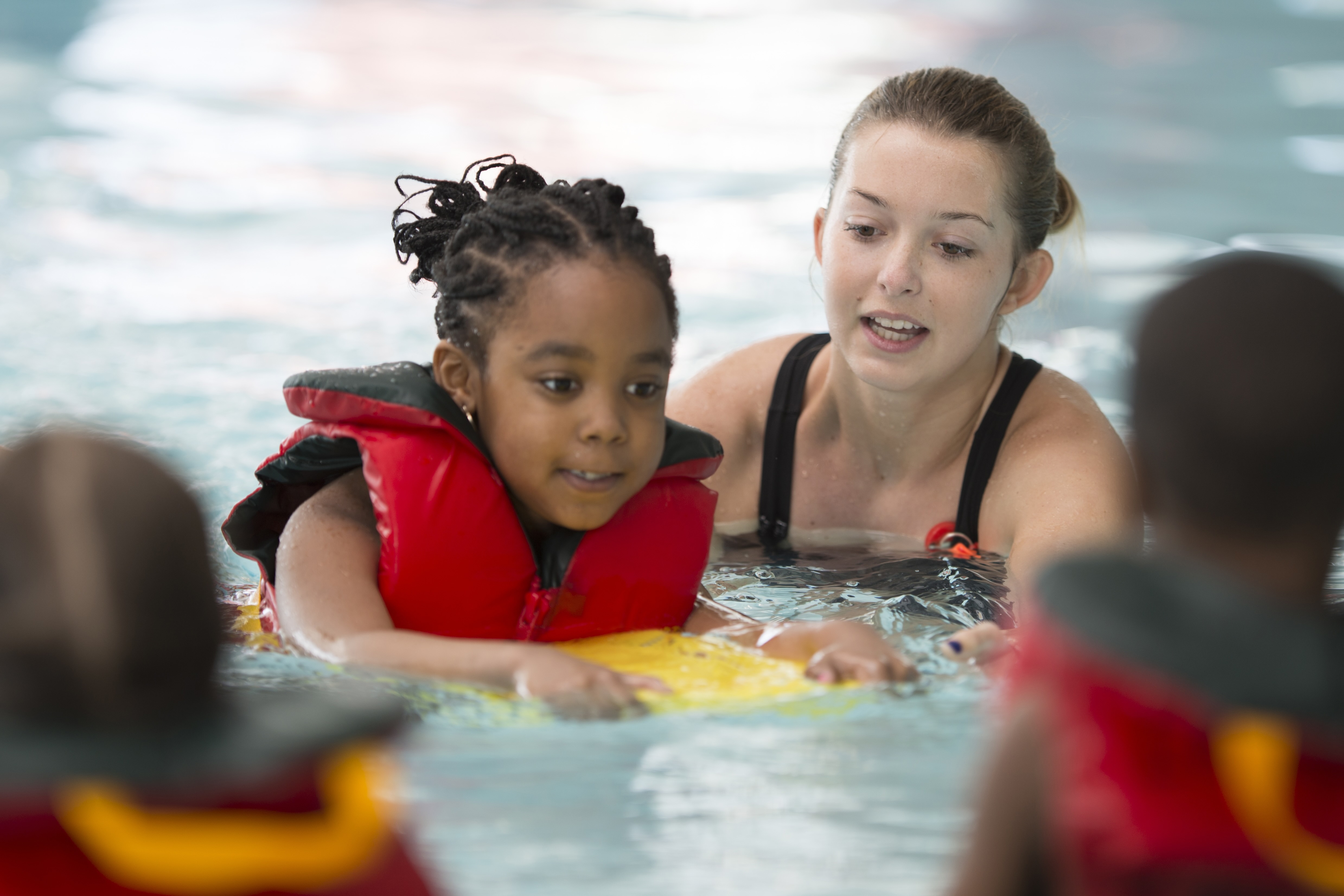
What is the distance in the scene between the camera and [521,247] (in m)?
2.85

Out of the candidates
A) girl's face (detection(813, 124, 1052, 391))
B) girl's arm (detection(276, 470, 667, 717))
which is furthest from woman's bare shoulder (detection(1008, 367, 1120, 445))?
girl's arm (detection(276, 470, 667, 717))

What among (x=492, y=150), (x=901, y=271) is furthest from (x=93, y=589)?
(x=492, y=150)

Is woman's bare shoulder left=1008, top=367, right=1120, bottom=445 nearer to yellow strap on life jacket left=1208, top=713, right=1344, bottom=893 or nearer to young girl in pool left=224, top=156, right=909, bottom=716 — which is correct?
young girl in pool left=224, top=156, right=909, bottom=716

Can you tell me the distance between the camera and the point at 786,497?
4.29 m

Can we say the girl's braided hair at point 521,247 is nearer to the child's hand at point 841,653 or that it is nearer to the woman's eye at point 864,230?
the child's hand at point 841,653

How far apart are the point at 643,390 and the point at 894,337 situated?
1154mm

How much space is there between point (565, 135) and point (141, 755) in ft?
29.6

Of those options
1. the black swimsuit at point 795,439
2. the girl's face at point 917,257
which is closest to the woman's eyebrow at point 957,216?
the girl's face at point 917,257

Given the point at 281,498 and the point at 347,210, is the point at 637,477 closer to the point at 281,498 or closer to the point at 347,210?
the point at 281,498

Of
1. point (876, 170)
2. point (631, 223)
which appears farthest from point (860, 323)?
point (631, 223)

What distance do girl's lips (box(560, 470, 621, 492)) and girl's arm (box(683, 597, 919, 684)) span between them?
45cm

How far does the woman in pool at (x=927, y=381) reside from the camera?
145 inches

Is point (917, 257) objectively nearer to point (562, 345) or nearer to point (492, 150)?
point (562, 345)

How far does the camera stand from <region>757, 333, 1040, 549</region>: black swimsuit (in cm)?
403
